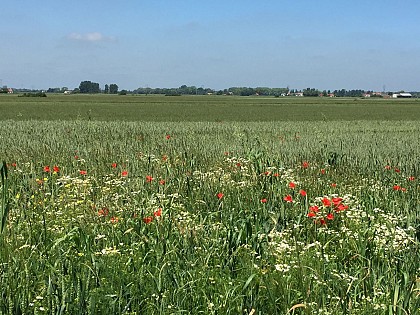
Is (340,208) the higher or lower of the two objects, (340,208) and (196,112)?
the lower

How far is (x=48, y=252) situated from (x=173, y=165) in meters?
4.79

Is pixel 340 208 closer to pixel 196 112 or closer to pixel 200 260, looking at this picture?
pixel 200 260

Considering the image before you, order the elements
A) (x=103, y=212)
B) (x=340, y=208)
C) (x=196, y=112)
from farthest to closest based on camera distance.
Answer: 1. (x=196, y=112)
2. (x=103, y=212)
3. (x=340, y=208)

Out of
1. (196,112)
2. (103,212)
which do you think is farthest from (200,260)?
(196,112)

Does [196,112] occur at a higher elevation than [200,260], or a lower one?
higher

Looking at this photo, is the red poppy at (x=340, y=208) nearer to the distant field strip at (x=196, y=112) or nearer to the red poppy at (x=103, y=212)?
the red poppy at (x=103, y=212)

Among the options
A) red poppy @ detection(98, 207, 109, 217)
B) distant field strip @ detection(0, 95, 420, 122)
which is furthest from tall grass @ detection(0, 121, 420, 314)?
distant field strip @ detection(0, 95, 420, 122)

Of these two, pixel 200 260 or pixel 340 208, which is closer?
pixel 200 260

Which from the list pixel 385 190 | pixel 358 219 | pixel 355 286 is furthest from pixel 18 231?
pixel 385 190

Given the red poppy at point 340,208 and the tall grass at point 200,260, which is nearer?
the tall grass at point 200,260

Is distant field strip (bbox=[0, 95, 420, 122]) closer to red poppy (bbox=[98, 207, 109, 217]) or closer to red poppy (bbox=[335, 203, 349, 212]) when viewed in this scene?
red poppy (bbox=[98, 207, 109, 217])

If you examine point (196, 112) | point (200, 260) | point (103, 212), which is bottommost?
point (200, 260)

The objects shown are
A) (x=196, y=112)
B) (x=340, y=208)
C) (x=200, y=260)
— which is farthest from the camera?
(x=196, y=112)

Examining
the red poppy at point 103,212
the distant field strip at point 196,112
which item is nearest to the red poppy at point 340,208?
the red poppy at point 103,212
